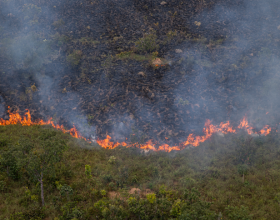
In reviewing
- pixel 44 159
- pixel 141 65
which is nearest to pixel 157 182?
pixel 44 159

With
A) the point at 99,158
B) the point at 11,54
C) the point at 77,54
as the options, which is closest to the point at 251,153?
the point at 99,158

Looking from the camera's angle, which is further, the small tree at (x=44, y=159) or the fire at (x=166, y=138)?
the fire at (x=166, y=138)

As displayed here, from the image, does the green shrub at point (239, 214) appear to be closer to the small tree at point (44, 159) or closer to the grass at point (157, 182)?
the grass at point (157, 182)

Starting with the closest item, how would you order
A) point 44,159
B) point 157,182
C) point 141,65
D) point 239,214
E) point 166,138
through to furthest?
point 239,214 < point 44,159 < point 157,182 < point 166,138 < point 141,65

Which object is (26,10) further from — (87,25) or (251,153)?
(251,153)

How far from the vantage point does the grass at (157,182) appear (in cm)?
1035

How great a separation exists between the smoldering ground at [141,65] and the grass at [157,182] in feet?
6.65

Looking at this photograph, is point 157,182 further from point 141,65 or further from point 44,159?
point 141,65

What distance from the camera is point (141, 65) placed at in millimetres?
20438

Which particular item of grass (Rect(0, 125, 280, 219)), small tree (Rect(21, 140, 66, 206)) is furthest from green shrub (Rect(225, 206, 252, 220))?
small tree (Rect(21, 140, 66, 206))

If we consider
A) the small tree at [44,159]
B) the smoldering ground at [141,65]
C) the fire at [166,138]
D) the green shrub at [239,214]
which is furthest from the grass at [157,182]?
the smoldering ground at [141,65]

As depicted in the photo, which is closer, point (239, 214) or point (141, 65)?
point (239, 214)

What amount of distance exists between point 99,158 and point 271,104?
14.3 meters

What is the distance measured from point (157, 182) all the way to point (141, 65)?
452 inches
